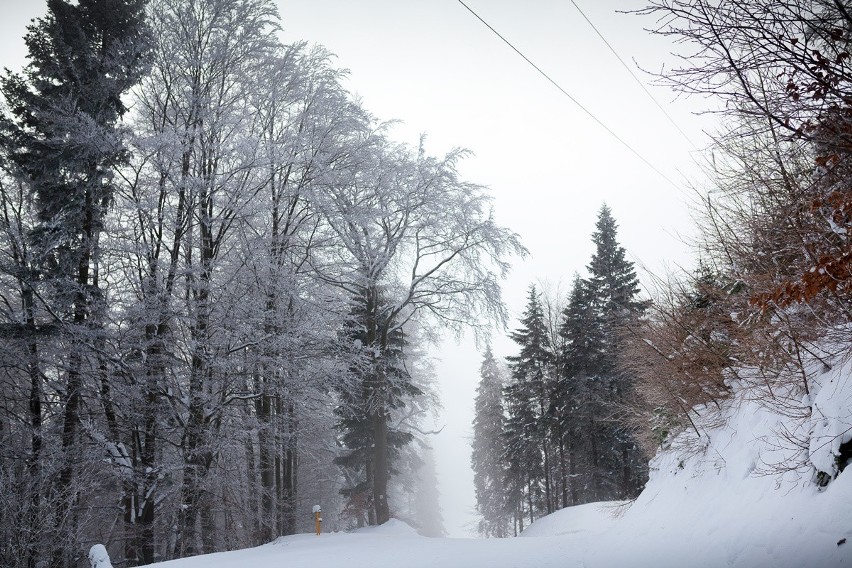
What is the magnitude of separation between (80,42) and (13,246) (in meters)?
5.36

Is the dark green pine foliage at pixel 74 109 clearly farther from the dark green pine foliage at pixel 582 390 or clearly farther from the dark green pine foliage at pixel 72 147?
the dark green pine foliage at pixel 582 390

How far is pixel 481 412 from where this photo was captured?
32.0 metres

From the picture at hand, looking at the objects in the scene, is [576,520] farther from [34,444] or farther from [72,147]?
[72,147]

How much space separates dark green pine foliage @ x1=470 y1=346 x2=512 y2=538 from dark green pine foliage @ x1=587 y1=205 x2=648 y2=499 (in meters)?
7.88

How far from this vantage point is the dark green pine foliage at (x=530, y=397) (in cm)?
2483

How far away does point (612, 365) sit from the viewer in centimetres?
2228

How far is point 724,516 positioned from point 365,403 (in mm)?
10343

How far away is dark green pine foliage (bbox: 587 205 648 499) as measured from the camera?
21141mm

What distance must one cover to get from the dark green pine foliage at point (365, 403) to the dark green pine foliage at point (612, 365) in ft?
32.1

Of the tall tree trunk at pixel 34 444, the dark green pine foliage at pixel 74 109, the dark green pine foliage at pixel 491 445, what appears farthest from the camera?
the dark green pine foliage at pixel 491 445

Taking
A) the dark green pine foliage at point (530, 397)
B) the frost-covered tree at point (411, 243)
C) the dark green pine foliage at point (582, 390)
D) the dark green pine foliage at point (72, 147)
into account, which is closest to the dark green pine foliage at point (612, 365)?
the dark green pine foliage at point (582, 390)

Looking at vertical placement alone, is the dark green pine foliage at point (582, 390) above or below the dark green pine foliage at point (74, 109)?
below

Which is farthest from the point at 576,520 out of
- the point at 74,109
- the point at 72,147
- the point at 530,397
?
the point at 74,109

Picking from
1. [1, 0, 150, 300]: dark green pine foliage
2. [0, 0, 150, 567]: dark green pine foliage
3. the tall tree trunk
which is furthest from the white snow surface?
[1, 0, 150, 300]: dark green pine foliage
